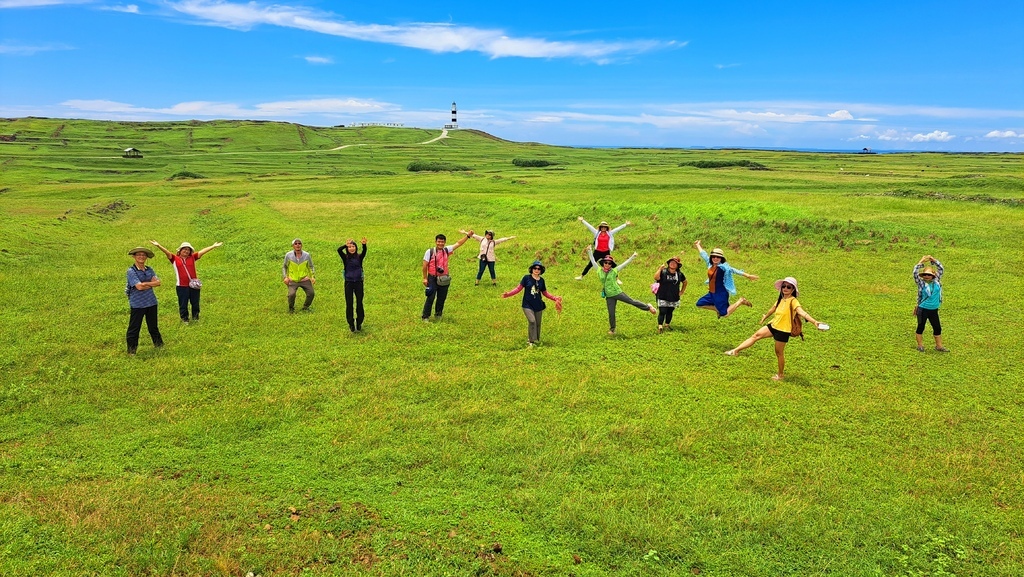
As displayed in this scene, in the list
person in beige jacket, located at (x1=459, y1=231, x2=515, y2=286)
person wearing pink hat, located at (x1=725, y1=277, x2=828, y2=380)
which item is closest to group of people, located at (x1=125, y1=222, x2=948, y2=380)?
person wearing pink hat, located at (x1=725, y1=277, x2=828, y2=380)

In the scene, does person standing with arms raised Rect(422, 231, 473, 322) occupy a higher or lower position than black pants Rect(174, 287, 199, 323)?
higher

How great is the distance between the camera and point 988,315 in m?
17.4

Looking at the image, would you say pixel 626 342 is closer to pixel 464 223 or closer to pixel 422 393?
pixel 422 393

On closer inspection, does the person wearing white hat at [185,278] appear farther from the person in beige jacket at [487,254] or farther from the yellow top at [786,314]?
the yellow top at [786,314]

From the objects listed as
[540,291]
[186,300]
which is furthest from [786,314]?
[186,300]

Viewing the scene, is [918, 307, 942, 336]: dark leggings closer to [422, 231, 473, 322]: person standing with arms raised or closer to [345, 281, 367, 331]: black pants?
[422, 231, 473, 322]: person standing with arms raised

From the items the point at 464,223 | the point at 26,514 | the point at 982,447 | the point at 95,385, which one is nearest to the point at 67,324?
the point at 95,385

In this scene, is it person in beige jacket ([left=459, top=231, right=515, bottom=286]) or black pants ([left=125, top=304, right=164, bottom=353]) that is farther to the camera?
person in beige jacket ([left=459, top=231, right=515, bottom=286])

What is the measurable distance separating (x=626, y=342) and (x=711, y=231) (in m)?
16.9

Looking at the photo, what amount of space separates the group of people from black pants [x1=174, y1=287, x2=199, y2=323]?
26mm

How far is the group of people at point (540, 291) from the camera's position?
1283 cm

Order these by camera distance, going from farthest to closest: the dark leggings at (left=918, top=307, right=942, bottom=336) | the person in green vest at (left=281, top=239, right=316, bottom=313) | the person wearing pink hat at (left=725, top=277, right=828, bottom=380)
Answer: the person in green vest at (left=281, top=239, right=316, bottom=313)
the dark leggings at (left=918, top=307, right=942, bottom=336)
the person wearing pink hat at (left=725, top=277, right=828, bottom=380)

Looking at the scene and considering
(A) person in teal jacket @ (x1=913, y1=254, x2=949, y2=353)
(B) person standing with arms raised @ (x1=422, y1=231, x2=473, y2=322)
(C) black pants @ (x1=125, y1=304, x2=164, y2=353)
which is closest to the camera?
(C) black pants @ (x1=125, y1=304, x2=164, y2=353)

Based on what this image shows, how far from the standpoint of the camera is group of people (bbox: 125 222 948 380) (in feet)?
42.1
